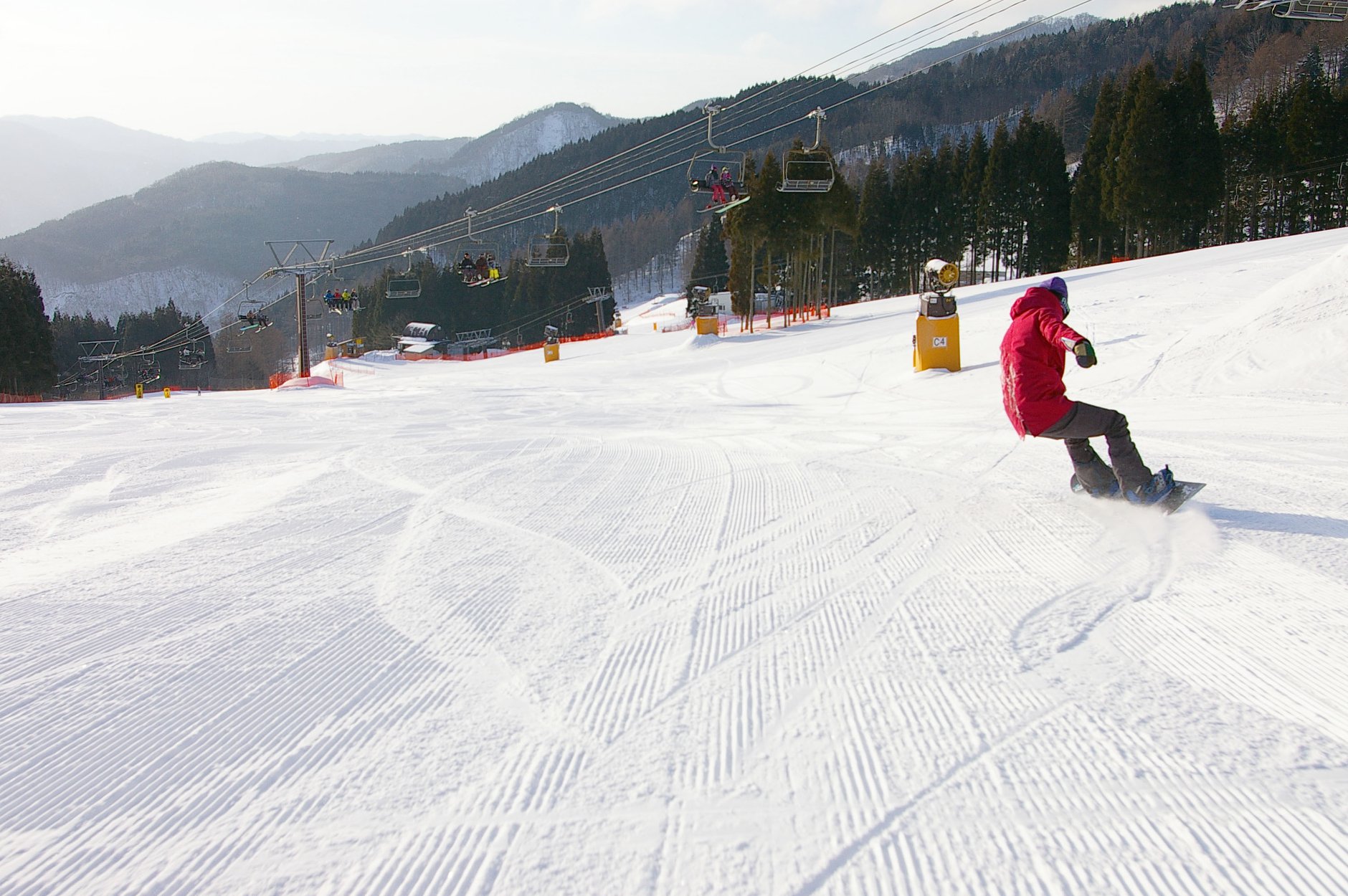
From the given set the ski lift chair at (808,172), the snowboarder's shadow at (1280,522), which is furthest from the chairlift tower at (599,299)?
the snowboarder's shadow at (1280,522)

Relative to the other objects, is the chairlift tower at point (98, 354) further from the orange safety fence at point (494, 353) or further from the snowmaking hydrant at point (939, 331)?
the snowmaking hydrant at point (939, 331)

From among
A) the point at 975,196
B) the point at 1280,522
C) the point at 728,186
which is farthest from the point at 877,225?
the point at 1280,522

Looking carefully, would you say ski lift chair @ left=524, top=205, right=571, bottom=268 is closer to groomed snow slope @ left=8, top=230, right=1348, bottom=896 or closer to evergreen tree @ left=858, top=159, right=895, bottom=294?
groomed snow slope @ left=8, top=230, right=1348, bottom=896

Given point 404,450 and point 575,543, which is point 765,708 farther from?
point 404,450

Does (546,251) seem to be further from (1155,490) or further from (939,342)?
(1155,490)

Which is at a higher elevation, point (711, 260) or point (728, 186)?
point (711, 260)

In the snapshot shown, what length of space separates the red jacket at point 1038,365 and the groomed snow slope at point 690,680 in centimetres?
66

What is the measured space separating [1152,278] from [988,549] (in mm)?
15941

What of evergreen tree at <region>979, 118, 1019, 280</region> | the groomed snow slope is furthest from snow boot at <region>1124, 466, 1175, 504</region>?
evergreen tree at <region>979, 118, 1019, 280</region>

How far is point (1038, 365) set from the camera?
188 inches

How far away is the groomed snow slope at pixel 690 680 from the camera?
6.33 feet

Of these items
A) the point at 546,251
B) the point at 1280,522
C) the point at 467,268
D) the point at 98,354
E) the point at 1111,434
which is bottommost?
the point at 1280,522

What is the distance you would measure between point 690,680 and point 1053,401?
310cm

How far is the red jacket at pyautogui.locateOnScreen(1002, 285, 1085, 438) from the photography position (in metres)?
4.71
